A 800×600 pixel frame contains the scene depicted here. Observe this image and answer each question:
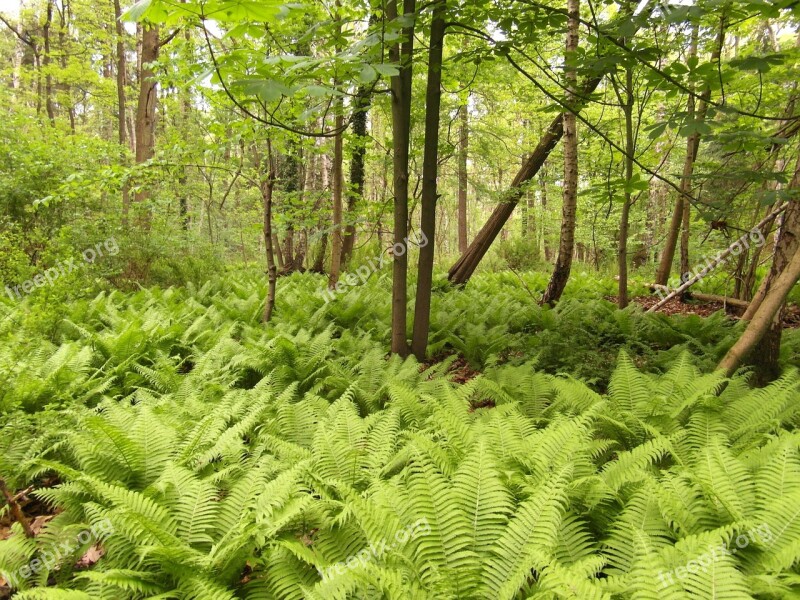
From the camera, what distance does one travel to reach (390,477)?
2746 mm

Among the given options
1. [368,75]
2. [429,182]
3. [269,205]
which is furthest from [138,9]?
[269,205]

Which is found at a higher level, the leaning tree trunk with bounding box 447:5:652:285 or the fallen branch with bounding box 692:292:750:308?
the leaning tree trunk with bounding box 447:5:652:285

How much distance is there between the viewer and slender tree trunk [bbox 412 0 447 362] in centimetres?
422

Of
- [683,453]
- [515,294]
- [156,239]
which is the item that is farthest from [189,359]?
[515,294]

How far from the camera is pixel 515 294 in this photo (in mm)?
8773

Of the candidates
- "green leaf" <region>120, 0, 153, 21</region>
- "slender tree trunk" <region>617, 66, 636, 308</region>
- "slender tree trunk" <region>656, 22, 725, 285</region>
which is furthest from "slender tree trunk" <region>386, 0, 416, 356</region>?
"slender tree trunk" <region>656, 22, 725, 285</region>

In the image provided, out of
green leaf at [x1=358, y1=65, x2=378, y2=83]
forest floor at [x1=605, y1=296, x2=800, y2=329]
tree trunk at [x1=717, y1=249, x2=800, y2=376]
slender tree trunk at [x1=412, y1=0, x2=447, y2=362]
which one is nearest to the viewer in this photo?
green leaf at [x1=358, y1=65, x2=378, y2=83]

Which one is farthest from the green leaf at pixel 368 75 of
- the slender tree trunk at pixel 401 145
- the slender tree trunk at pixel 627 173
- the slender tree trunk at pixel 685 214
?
the slender tree trunk at pixel 685 214

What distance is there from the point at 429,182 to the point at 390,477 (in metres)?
2.91

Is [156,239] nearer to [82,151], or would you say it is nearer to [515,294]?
[82,151]

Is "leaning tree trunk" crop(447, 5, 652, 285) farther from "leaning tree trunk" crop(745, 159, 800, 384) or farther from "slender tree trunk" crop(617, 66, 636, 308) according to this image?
"leaning tree trunk" crop(745, 159, 800, 384)

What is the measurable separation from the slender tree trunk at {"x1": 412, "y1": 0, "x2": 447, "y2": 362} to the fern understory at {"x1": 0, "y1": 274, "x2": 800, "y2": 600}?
634 mm

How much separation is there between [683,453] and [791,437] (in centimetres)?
55

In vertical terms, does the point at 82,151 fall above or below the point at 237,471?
above
